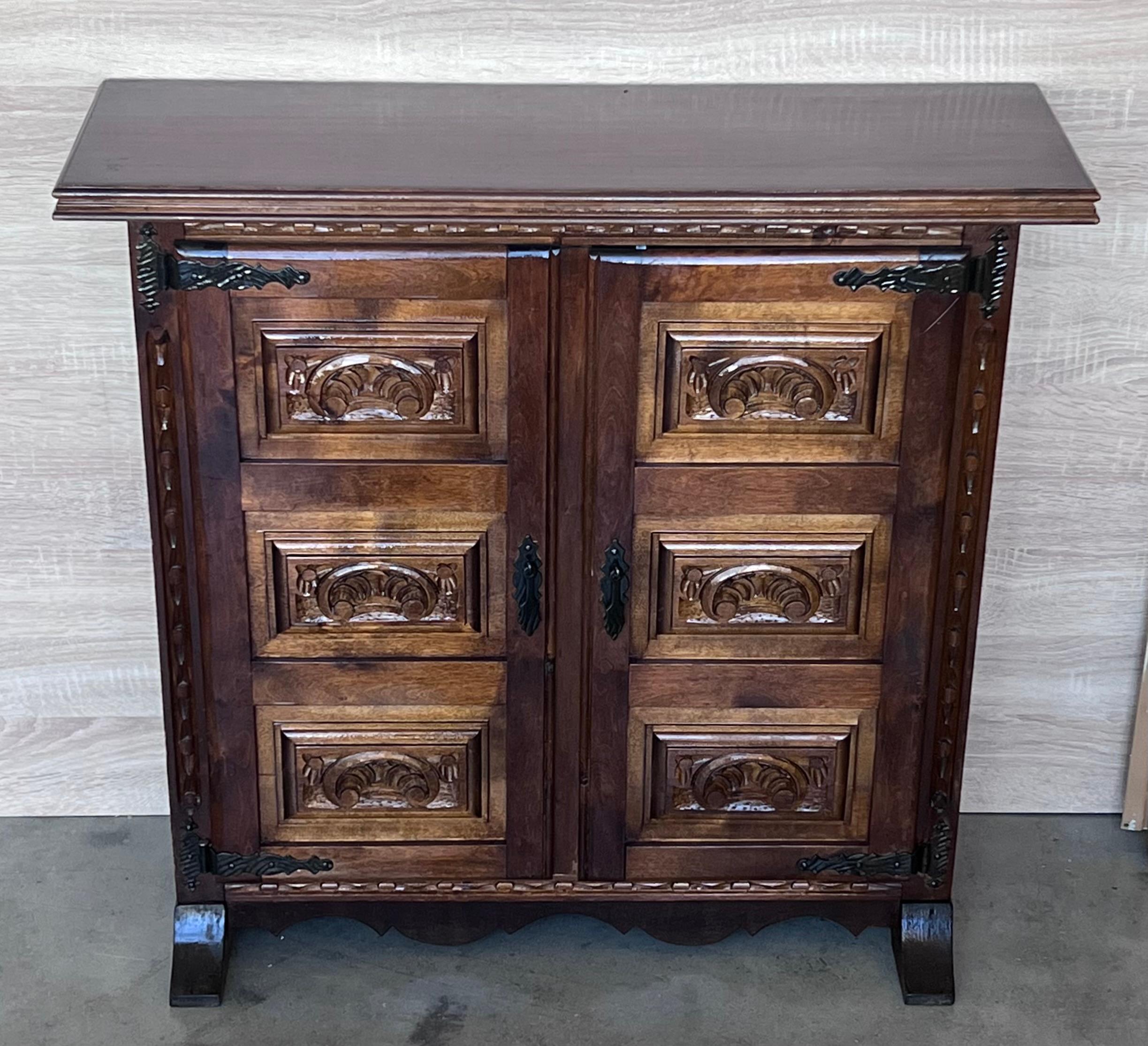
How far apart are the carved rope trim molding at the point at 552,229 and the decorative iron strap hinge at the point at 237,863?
0.82 metres

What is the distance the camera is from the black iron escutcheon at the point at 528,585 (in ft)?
6.48

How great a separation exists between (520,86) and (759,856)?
1.06 meters

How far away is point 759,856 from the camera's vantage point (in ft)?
7.11

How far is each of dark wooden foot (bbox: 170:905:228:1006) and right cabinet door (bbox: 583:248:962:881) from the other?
0.50 meters

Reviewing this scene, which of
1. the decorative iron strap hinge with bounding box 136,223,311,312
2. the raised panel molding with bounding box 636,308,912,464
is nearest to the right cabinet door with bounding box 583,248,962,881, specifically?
the raised panel molding with bounding box 636,308,912,464

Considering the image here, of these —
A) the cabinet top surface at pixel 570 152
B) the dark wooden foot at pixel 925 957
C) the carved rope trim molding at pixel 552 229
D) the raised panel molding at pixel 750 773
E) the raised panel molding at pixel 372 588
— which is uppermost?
the cabinet top surface at pixel 570 152

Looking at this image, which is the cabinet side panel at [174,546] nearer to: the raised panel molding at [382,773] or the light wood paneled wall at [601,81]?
the raised panel molding at [382,773]

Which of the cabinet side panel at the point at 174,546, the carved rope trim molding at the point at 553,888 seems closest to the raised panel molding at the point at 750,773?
the carved rope trim molding at the point at 553,888

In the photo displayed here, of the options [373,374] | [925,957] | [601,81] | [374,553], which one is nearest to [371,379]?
[373,374]

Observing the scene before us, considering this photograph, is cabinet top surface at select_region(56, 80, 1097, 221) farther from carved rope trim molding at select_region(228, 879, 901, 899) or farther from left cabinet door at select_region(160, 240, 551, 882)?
carved rope trim molding at select_region(228, 879, 901, 899)

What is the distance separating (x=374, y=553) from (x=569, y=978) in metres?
0.70

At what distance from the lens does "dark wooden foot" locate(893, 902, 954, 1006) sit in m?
2.21

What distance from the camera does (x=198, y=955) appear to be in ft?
7.23

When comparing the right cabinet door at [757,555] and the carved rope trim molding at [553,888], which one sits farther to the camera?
the carved rope trim molding at [553,888]
